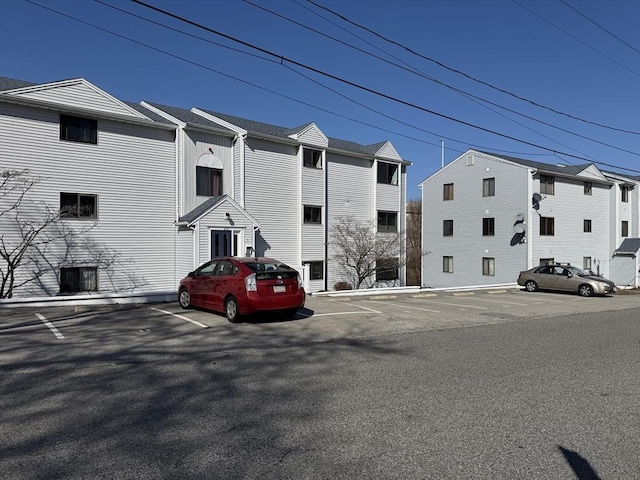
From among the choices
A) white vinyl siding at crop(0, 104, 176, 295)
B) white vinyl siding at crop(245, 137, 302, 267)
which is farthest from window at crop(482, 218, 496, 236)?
white vinyl siding at crop(0, 104, 176, 295)

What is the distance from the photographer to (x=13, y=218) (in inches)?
626

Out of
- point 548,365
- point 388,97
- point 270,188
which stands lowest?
point 548,365

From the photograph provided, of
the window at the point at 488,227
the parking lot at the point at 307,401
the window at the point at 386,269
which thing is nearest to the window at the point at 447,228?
the window at the point at 488,227

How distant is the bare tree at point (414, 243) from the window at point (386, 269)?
1141 centimetres

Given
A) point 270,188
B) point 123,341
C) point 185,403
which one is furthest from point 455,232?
point 185,403

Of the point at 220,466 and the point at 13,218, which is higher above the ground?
the point at 13,218

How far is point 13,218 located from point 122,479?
15226 mm

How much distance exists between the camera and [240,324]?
10.8 m

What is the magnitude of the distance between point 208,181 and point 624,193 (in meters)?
34.6

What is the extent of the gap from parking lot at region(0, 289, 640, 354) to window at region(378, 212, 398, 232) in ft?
36.2

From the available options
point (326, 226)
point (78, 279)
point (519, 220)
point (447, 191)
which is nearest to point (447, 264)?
point (447, 191)

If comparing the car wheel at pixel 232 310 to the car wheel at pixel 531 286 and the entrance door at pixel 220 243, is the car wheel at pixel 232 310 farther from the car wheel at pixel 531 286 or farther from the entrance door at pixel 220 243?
the car wheel at pixel 531 286

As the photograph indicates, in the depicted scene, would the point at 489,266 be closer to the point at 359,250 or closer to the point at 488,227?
the point at 488,227

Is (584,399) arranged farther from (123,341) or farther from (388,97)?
(388,97)
